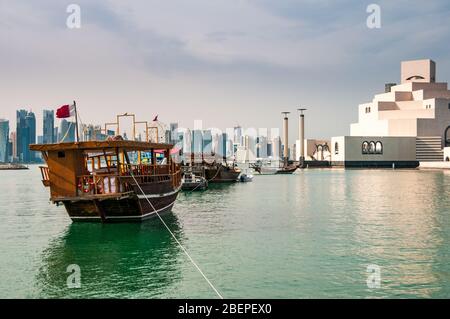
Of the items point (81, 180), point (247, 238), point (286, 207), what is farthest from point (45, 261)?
point (286, 207)

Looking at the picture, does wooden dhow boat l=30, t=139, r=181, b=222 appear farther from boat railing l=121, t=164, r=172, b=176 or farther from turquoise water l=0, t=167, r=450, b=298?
turquoise water l=0, t=167, r=450, b=298

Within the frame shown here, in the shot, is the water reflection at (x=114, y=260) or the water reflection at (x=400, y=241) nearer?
the water reflection at (x=114, y=260)

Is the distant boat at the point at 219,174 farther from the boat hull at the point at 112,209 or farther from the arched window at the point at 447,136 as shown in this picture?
the arched window at the point at 447,136

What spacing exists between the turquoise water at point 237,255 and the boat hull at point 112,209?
26.3 inches

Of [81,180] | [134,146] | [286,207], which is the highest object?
[134,146]

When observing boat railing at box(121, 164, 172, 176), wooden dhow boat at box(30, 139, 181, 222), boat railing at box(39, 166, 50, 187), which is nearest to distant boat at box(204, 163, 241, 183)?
boat railing at box(121, 164, 172, 176)

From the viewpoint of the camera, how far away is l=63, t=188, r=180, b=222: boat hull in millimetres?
26594

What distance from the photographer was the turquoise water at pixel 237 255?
15219mm

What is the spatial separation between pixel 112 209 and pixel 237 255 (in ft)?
32.3

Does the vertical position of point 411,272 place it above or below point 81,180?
below

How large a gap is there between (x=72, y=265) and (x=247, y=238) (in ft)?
30.0

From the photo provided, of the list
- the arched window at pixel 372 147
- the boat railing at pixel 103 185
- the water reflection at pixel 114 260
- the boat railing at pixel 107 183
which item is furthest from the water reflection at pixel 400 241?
the arched window at pixel 372 147
